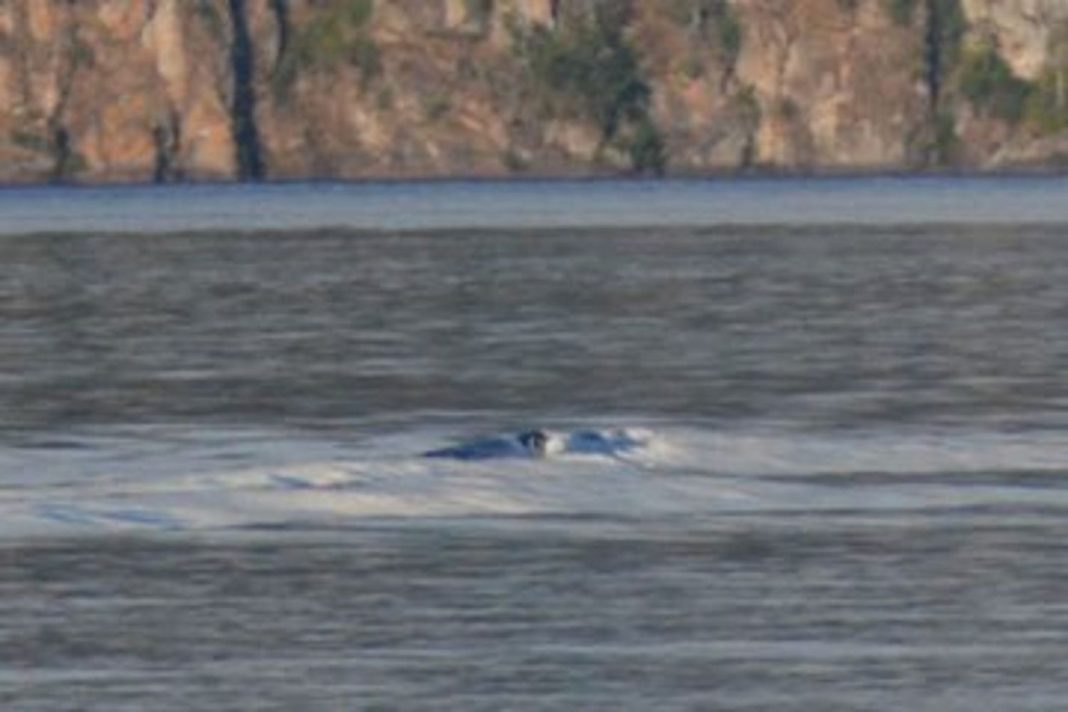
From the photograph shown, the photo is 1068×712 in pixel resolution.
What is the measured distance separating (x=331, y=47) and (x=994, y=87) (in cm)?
2535

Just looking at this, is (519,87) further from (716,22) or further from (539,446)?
(539,446)

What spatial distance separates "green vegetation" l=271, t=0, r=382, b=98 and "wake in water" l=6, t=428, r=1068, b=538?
152088 mm

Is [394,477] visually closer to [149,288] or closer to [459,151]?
[149,288]

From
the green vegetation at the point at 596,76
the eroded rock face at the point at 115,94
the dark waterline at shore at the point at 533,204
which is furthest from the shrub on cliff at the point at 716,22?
the eroded rock face at the point at 115,94

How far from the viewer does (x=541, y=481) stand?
30.8 metres

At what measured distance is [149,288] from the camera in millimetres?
64062

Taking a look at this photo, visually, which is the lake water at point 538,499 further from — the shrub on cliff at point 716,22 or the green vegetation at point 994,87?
the shrub on cliff at point 716,22

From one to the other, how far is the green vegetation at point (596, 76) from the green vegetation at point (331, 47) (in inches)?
231

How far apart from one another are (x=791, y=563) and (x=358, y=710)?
5571 millimetres

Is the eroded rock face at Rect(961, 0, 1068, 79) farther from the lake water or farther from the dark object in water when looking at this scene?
the dark object in water

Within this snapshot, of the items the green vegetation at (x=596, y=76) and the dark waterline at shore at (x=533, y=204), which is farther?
the green vegetation at (x=596, y=76)

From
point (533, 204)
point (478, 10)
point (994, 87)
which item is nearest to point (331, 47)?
point (478, 10)

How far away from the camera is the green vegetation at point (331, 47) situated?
187m

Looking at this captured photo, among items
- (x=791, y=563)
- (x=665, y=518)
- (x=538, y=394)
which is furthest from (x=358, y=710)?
(x=538, y=394)
